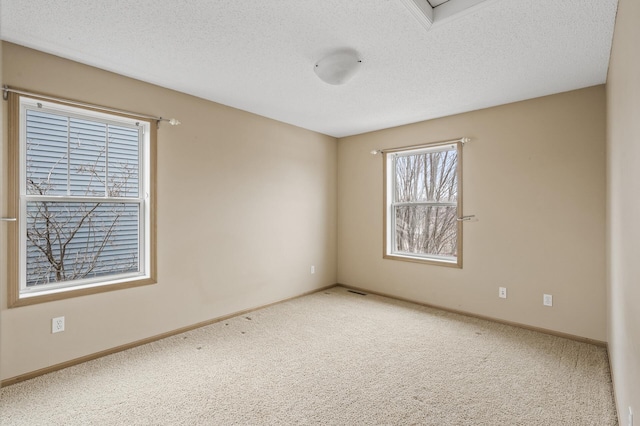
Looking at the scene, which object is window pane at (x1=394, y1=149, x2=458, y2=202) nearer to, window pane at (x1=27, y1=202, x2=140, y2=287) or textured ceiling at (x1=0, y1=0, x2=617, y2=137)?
textured ceiling at (x1=0, y1=0, x2=617, y2=137)

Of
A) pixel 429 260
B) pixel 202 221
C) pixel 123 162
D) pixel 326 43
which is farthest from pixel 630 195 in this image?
pixel 123 162

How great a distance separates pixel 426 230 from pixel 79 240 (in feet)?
12.5

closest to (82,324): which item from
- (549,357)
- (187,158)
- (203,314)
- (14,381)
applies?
(14,381)

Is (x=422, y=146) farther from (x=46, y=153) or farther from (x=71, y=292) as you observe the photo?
(x=71, y=292)

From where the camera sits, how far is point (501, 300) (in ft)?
11.5

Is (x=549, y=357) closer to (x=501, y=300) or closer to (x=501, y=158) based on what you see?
(x=501, y=300)

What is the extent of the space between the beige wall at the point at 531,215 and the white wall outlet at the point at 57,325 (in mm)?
3653

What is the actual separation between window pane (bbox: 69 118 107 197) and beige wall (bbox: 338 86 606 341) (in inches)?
135

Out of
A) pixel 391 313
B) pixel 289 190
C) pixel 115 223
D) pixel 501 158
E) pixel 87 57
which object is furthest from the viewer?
pixel 289 190

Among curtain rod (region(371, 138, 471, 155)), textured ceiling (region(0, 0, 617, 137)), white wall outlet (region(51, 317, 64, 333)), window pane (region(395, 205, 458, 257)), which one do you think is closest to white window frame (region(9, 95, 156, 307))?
white wall outlet (region(51, 317, 64, 333))

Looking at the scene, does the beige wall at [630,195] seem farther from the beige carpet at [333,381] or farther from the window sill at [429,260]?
the window sill at [429,260]

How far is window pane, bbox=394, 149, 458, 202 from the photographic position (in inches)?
158

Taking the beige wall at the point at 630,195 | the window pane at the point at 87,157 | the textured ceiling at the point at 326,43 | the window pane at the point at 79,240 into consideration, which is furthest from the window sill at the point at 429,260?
the window pane at the point at 87,157

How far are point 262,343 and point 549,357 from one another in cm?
250
